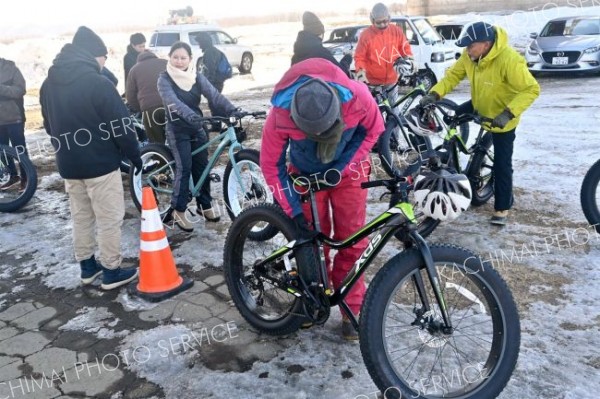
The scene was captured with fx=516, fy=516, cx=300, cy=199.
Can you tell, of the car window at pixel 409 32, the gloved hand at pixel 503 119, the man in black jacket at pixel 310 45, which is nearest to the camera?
the gloved hand at pixel 503 119

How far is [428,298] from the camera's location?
2660mm

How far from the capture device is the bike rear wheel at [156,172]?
570cm

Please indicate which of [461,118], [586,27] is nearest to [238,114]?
[461,118]

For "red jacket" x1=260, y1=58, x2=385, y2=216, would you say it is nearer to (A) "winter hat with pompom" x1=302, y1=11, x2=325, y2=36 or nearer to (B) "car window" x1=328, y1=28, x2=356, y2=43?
(A) "winter hat with pompom" x1=302, y1=11, x2=325, y2=36

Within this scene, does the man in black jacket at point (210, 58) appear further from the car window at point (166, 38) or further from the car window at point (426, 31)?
the car window at point (166, 38)

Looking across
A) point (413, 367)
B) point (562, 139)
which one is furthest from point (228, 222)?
point (562, 139)

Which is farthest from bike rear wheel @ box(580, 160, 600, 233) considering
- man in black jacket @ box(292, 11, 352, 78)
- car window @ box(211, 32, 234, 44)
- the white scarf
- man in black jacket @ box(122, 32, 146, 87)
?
car window @ box(211, 32, 234, 44)

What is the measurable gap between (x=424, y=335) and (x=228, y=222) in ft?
10.4

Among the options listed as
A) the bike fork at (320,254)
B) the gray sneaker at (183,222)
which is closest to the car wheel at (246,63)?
the gray sneaker at (183,222)

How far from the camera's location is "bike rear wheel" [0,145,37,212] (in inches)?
253

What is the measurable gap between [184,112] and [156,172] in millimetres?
1056

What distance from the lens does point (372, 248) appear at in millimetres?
2871

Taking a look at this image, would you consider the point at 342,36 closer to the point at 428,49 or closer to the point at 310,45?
the point at 428,49

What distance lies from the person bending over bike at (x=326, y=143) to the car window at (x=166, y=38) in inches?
649
